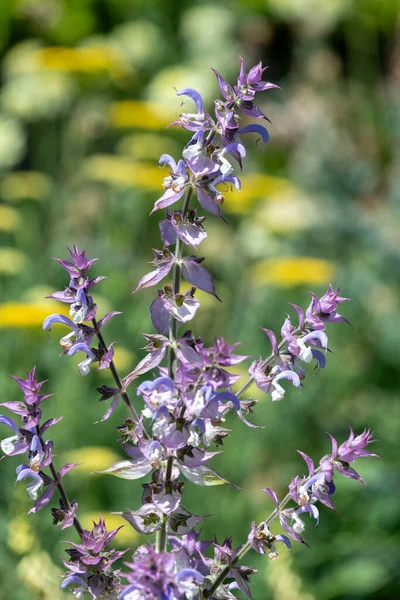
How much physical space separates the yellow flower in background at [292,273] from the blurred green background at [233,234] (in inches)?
0.6

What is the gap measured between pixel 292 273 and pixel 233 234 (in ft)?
9.61

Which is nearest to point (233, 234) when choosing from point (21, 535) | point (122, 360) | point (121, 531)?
point (122, 360)

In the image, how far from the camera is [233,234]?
6.88 m

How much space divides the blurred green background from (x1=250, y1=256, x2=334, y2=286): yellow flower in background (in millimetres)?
16

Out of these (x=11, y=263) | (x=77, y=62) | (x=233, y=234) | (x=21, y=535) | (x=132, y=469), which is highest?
(x=132, y=469)

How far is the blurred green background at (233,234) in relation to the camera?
10.6 feet

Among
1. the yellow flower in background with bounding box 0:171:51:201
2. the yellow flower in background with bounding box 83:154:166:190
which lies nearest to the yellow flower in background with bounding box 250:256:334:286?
the yellow flower in background with bounding box 83:154:166:190

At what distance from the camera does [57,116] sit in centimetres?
750

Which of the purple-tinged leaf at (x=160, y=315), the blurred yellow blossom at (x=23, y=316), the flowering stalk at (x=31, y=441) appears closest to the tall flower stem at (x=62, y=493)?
the flowering stalk at (x=31, y=441)

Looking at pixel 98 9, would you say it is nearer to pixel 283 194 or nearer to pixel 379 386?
pixel 283 194

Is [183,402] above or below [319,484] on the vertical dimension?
above

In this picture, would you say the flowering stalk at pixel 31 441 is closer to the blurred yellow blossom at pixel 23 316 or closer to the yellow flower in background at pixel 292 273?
the blurred yellow blossom at pixel 23 316

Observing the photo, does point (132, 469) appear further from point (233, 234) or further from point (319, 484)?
point (233, 234)

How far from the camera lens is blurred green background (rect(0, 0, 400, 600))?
10.6 feet
